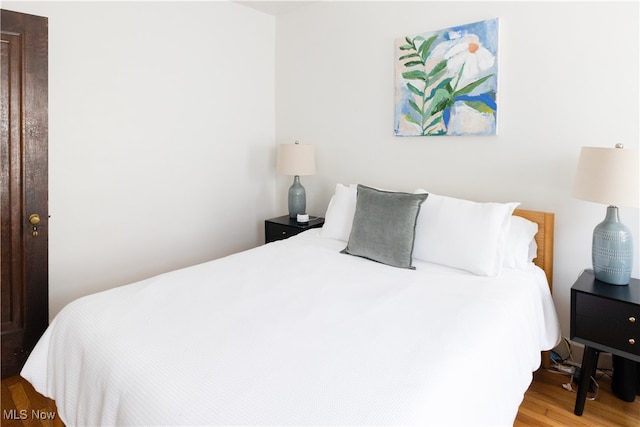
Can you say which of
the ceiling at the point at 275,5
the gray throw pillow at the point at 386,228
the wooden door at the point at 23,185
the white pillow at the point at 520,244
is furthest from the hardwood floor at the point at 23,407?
the ceiling at the point at 275,5

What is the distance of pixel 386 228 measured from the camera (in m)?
2.29

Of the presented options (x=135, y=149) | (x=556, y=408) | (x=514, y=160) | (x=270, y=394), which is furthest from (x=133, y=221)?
(x=556, y=408)

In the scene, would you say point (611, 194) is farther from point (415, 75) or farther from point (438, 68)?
point (415, 75)

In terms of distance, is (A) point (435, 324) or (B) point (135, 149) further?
(B) point (135, 149)

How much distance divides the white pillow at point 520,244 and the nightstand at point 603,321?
0.96 feet

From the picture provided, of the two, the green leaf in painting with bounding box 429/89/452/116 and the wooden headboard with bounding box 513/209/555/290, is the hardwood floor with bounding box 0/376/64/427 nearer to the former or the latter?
the wooden headboard with bounding box 513/209/555/290

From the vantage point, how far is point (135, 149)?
112 inches

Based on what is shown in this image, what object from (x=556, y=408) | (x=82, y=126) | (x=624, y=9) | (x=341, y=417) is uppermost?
(x=624, y=9)

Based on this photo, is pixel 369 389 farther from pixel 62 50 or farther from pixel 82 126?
pixel 62 50

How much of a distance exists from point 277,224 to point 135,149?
123 centimetres

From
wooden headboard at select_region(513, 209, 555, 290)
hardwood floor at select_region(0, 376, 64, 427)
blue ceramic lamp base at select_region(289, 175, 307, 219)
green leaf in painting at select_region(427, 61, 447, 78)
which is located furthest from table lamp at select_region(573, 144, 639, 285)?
hardwood floor at select_region(0, 376, 64, 427)

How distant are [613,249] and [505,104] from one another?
1.06 meters

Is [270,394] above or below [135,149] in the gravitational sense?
below

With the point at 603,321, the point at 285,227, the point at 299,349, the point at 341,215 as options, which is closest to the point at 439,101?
the point at 341,215
